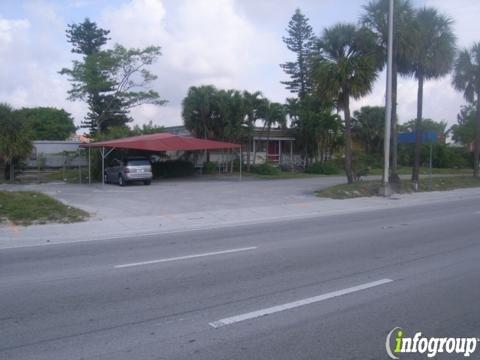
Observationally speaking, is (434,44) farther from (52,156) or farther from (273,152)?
(52,156)

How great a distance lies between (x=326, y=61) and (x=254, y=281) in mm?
18746

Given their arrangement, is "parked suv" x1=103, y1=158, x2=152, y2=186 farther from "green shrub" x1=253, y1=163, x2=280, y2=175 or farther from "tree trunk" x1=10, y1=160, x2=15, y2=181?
"green shrub" x1=253, y1=163, x2=280, y2=175

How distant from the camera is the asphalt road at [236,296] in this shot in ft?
16.9

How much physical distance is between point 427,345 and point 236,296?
257 centimetres

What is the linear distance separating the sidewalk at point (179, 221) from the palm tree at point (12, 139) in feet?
62.7

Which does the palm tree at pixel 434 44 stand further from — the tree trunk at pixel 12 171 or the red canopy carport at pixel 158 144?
the tree trunk at pixel 12 171

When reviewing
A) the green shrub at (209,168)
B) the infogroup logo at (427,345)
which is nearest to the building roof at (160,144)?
the green shrub at (209,168)

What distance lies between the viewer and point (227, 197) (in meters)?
21.8

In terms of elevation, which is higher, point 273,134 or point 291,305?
point 273,134

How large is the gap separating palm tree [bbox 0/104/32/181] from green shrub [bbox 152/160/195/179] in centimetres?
880

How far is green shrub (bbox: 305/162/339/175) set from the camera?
40469mm

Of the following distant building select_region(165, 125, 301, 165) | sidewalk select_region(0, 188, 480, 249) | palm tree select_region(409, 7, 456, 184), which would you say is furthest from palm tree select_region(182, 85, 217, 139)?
sidewalk select_region(0, 188, 480, 249)

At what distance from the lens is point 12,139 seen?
31.5m

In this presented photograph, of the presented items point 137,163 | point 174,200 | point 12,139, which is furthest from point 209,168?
point 174,200
